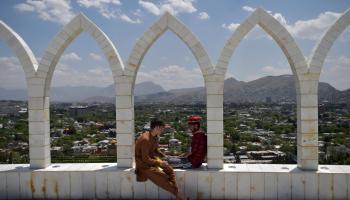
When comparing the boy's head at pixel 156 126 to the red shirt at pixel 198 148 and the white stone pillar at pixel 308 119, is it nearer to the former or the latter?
the red shirt at pixel 198 148

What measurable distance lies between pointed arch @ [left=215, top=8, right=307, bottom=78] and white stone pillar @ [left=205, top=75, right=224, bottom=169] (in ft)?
0.92

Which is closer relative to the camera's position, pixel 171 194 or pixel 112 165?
pixel 171 194

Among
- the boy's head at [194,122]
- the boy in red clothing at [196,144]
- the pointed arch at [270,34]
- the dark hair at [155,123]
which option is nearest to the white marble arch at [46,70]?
the dark hair at [155,123]

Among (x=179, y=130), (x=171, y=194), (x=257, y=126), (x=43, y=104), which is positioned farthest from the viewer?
(x=257, y=126)

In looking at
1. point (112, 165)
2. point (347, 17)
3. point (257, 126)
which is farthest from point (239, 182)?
point (257, 126)

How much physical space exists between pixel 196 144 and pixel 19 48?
4.60 metres

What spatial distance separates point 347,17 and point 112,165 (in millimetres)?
6108

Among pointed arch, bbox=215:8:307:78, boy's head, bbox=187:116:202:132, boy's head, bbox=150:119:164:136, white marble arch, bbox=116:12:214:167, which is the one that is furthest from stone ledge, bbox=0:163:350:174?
pointed arch, bbox=215:8:307:78

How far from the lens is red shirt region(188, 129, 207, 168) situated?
7586mm

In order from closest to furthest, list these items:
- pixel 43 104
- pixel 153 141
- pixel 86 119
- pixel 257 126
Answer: pixel 153 141
pixel 43 104
pixel 257 126
pixel 86 119

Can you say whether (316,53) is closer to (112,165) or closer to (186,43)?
(186,43)

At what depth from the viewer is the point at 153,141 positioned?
689 centimetres

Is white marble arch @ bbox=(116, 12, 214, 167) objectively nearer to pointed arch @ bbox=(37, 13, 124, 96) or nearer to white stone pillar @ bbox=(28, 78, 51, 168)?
pointed arch @ bbox=(37, 13, 124, 96)

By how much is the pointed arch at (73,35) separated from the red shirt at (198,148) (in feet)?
7.38
